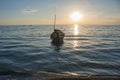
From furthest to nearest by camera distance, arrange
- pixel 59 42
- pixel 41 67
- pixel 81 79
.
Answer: pixel 59 42, pixel 41 67, pixel 81 79

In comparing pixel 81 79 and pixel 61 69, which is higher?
pixel 81 79

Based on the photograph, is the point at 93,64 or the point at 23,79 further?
the point at 93,64

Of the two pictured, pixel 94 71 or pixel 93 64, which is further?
pixel 93 64

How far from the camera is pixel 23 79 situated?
1138 cm

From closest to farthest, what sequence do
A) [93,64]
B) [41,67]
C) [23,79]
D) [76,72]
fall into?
1. [23,79]
2. [76,72]
3. [41,67]
4. [93,64]

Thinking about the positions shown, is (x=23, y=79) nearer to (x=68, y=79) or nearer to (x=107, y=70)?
(x=68, y=79)

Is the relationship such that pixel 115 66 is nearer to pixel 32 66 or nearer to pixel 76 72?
pixel 76 72

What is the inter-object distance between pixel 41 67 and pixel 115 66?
7.79m

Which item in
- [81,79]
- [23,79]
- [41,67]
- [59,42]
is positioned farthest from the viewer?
[59,42]

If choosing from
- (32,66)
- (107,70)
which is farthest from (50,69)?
(107,70)

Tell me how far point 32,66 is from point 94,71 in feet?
20.8

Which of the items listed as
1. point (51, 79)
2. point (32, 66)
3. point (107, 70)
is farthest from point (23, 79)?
point (107, 70)

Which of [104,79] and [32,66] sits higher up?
[104,79]

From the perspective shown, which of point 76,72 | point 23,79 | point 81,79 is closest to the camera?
point 81,79
